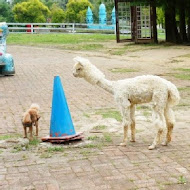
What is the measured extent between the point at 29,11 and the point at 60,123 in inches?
1642

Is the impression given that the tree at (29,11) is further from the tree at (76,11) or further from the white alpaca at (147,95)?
the white alpaca at (147,95)

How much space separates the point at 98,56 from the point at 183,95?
10674 mm

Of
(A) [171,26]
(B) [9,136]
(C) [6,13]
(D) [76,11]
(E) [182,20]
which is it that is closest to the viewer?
(B) [9,136]

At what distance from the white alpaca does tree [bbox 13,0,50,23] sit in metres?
41.1

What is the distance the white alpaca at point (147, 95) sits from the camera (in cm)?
622

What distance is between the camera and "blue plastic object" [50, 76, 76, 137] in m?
6.60

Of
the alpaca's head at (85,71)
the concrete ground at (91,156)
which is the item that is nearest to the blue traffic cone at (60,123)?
the concrete ground at (91,156)

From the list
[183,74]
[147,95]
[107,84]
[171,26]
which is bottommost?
[183,74]

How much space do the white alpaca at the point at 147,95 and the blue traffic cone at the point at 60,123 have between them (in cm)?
45

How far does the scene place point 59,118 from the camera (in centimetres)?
663

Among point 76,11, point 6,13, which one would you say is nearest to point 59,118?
point 76,11

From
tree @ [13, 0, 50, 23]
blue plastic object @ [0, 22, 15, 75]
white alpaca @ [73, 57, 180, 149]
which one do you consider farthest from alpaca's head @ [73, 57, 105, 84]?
tree @ [13, 0, 50, 23]

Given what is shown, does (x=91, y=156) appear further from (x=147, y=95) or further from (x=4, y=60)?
(x=4, y=60)

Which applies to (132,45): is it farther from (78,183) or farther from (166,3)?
(78,183)
